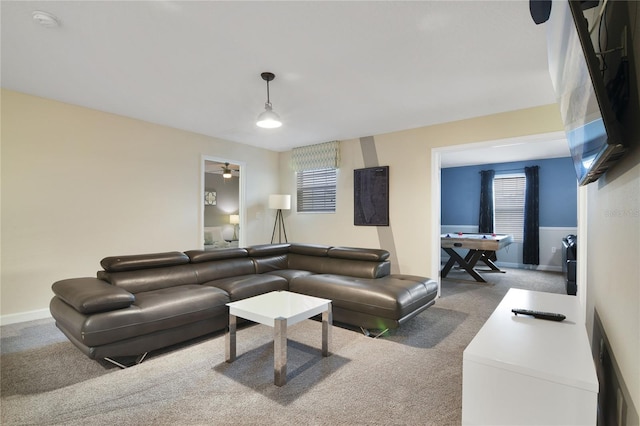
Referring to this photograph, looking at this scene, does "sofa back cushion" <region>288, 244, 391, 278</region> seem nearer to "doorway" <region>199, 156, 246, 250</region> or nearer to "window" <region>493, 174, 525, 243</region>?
"doorway" <region>199, 156, 246, 250</region>

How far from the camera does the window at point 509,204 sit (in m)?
6.99

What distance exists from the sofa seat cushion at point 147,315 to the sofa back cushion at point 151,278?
0.15m

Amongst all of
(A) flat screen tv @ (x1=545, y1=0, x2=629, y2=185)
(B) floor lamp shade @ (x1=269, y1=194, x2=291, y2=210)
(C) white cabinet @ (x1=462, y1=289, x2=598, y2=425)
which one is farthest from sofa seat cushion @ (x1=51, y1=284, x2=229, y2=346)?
(B) floor lamp shade @ (x1=269, y1=194, x2=291, y2=210)

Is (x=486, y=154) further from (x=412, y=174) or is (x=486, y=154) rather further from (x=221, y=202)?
(x=221, y=202)

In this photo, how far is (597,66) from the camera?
74 centimetres

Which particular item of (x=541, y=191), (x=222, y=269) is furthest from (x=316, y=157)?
(x=541, y=191)

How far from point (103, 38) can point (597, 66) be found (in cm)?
286

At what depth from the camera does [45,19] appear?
79.4 inches

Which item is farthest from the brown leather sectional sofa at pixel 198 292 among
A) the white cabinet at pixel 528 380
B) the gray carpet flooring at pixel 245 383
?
the white cabinet at pixel 528 380

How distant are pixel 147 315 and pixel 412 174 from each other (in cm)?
370

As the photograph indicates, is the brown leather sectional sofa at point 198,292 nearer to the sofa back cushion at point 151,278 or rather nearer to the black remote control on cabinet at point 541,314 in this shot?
the sofa back cushion at point 151,278

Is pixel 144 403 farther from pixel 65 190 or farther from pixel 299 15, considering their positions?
pixel 65 190

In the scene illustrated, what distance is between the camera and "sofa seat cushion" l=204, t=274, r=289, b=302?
3.00 metres

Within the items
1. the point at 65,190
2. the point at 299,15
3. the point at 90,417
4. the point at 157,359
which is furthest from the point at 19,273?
the point at 299,15
